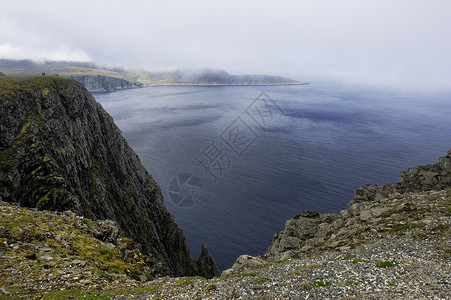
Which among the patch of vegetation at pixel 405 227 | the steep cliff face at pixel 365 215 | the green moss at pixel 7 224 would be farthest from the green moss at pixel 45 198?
the patch of vegetation at pixel 405 227

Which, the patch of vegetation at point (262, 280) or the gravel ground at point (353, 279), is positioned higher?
the gravel ground at point (353, 279)

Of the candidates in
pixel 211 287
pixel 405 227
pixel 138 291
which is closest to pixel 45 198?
pixel 138 291

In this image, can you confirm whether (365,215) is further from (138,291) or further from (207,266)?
(207,266)

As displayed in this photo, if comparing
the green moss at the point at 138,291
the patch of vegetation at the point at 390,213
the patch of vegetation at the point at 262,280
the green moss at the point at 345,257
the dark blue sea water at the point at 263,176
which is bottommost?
the dark blue sea water at the point at 263,176

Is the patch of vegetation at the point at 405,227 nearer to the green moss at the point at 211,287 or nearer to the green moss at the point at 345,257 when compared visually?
the green moss at the point at 345,257

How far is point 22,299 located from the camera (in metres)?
16.8

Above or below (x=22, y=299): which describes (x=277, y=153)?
below

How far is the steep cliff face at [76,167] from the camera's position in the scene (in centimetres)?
4353

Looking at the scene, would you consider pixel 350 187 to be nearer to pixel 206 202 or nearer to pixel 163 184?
pixel 206 202

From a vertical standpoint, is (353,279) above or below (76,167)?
above

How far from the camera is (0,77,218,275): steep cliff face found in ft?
143

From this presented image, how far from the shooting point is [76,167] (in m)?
57.3

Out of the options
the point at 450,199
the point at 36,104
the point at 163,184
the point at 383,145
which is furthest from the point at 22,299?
the point at 383,145

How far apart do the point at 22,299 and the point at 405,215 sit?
3777 centimetres
